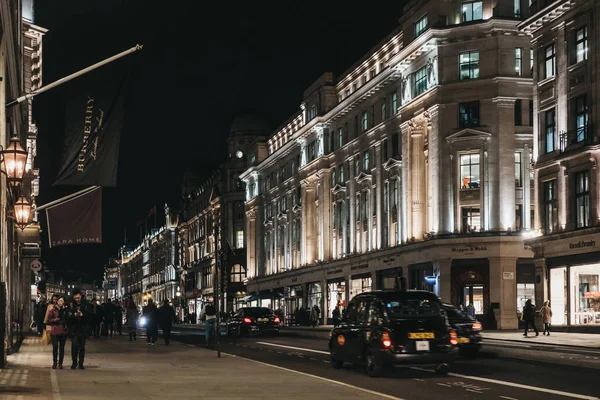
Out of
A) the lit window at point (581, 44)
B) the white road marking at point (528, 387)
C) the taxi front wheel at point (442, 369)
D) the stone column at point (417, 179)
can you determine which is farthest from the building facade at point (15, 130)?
the lit window at point (581, 44)

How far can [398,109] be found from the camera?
64125 mm

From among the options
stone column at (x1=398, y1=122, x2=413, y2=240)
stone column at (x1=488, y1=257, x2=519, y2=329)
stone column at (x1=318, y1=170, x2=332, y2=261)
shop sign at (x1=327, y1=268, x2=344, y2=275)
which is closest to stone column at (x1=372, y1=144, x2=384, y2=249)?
stone column at (x1=398, y1=122, x2=413, y2=240)

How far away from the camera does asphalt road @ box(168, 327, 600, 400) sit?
1712 centimetres

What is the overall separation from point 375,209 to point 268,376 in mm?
50546

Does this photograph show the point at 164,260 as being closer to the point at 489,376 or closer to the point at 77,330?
the point at 77,330

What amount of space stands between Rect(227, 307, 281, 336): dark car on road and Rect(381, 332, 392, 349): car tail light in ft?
92.7

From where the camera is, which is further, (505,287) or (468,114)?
(468,114)

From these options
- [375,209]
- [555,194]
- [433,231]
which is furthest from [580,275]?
[375,209]

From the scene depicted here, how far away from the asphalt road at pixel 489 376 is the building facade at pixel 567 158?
1472 centimetres

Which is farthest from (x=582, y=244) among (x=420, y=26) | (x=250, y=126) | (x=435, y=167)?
(x=250, y=126)

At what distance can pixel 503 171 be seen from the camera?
2233 inches

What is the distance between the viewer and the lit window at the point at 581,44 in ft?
147

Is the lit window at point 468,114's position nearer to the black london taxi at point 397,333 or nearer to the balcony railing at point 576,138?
the balcony railing at point 576,138

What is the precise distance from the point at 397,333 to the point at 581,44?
95.4 ft
